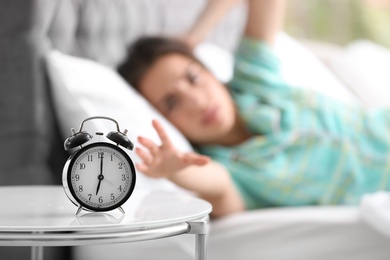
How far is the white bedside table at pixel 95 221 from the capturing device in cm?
87

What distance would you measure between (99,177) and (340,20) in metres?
2.34

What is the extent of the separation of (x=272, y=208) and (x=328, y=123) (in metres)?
0.27

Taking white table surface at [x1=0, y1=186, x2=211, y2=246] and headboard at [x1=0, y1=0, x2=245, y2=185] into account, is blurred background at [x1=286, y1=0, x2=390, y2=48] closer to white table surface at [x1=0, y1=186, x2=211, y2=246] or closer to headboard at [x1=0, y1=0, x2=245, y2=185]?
headboard at [x1=0, y1=0, x2=245, y2=185]

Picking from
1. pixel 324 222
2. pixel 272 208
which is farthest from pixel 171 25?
pixel 324 222

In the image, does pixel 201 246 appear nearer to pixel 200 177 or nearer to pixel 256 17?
pixel 200 177

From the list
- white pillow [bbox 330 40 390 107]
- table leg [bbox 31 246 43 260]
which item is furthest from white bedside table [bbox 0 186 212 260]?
white pillow [bbox 330 40 390 107]

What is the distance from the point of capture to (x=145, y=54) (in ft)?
6.04

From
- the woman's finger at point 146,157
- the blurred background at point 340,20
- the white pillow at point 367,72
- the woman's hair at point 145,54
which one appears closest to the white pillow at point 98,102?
the woman's hair at point 145,54

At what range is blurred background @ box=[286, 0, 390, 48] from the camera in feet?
10.2

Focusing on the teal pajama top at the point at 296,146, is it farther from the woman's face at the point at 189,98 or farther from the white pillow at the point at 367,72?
the white pillow at the point at 367,72

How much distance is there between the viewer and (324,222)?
1556 mm

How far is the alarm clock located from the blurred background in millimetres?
2170

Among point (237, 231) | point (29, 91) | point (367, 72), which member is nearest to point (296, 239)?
point (237, 231)

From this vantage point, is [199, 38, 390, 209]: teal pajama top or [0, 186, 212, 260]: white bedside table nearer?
[0, 186, 212, 260]: white bedside table
